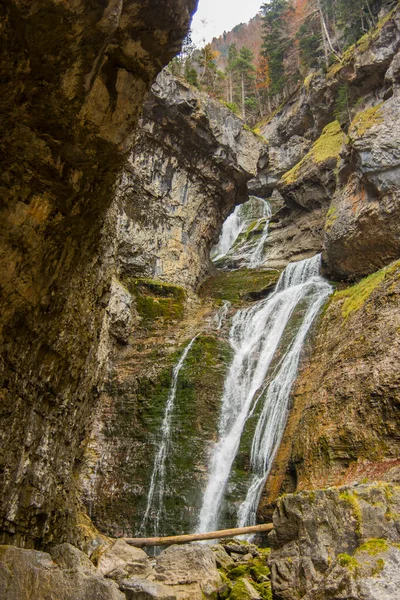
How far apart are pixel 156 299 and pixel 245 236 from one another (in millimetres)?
13771

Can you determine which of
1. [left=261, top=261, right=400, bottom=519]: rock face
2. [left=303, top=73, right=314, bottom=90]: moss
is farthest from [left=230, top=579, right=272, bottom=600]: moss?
[left=303, top=73, right=314, bottom=90]: moss

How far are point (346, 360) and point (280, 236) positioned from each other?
62.0ft

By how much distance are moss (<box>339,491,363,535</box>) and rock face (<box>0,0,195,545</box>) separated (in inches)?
191

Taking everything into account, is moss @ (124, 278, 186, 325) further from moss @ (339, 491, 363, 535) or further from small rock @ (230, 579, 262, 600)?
moss @ (339, 491, 363, 535)

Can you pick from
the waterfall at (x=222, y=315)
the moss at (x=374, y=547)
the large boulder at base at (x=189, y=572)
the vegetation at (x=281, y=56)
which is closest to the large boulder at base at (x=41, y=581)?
the large boulder at base at (x=189, y=572)

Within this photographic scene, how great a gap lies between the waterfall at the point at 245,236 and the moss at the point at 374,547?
2470 centimetres

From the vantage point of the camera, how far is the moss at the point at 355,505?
7480 millimetres

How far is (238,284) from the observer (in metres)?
27.4

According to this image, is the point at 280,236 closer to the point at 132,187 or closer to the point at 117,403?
the point at 132,187

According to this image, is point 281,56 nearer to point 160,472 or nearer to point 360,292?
point 360,292

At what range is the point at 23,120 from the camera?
18.1 feet

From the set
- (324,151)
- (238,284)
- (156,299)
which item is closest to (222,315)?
(156,299)

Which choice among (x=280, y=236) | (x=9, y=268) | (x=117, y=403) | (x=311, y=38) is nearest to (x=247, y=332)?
(x=117, y=403)

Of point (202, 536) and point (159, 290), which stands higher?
point (159, 290)
